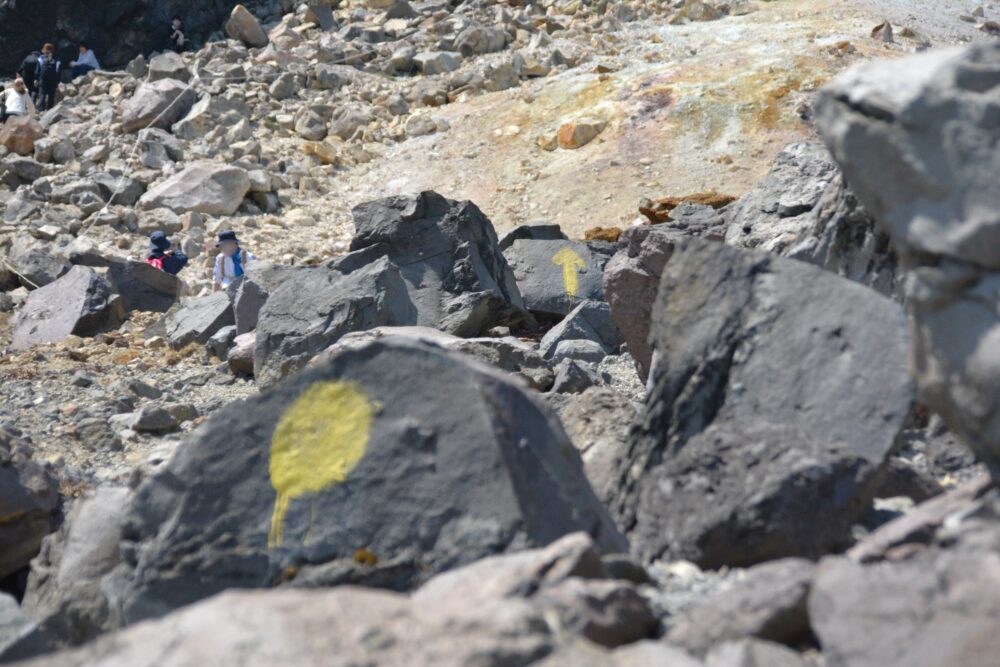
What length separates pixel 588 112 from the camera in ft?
49.5

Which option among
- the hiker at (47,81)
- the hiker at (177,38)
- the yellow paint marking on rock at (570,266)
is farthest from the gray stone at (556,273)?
the hiker at (177,38)

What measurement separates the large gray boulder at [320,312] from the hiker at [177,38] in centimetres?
1391

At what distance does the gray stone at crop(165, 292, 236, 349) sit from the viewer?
364 inches

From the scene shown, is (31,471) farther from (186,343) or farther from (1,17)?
(1,17)

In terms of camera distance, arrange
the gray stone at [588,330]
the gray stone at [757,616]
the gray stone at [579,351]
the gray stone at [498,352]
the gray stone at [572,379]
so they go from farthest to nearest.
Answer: the gray stone at [588,330] < the gray stone at [579,351] < the gray stone at [498,352] < the gray stone at [572,379] < the gray stone at [757,616]

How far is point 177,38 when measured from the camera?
2073 cm

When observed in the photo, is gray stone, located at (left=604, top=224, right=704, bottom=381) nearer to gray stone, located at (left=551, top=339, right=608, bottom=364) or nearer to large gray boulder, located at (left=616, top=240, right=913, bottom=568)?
gray stone, located at (left=551, top=339, right=608, bottom=364)

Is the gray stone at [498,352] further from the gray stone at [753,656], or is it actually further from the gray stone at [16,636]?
the gray stone at [753,656]

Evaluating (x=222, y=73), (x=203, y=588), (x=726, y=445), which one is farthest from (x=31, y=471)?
(x=222, y=73)

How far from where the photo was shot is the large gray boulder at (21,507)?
5.09 m

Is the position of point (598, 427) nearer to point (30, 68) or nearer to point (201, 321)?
point (201, 321)

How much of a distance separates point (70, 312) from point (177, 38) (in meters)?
11.8

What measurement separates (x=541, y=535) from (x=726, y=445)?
2.19 ft

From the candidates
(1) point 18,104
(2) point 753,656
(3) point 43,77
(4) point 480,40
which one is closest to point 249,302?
(2) point 753,656
